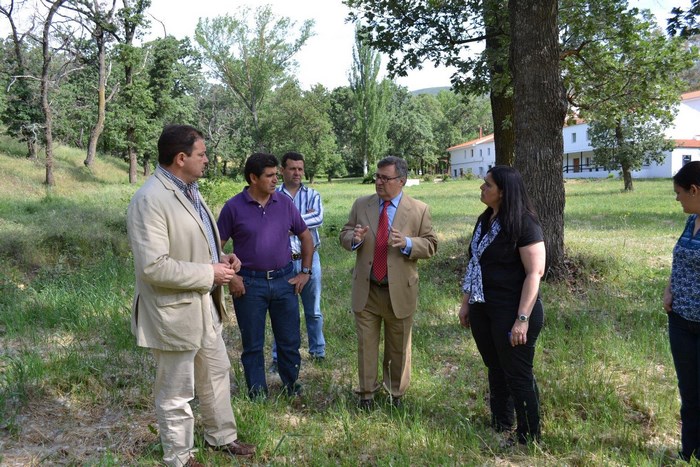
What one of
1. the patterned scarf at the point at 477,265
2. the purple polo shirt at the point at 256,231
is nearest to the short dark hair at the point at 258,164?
the purple polo shirt at the point at 256,231

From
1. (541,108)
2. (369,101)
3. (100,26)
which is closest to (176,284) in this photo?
(541,108)

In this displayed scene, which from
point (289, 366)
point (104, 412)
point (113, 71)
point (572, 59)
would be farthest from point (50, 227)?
point (113, 71)

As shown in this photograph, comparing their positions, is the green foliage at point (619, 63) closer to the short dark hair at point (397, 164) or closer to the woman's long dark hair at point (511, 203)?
the short dark hair at point (397, 164)

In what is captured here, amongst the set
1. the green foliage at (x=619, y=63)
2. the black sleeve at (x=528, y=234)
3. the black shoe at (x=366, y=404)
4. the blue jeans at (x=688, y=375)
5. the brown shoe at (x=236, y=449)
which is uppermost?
the green foliage at (x=619, y=63)

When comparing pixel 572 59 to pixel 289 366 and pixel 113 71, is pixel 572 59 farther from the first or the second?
pixel 113 71

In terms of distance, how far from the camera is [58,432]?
12.7 ft

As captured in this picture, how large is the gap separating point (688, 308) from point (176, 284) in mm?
3090

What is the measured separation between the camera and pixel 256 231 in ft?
13.6

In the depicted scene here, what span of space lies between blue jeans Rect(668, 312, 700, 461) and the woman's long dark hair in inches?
45.5

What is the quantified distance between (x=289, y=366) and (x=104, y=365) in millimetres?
1881

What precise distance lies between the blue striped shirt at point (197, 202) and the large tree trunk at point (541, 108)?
5550mm

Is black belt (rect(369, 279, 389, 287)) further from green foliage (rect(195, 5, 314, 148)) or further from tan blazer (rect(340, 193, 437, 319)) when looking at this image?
green foliage (rect(195, 5, 314, 148))

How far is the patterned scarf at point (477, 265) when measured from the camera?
3533 millimetres

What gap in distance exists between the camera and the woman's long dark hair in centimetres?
335
